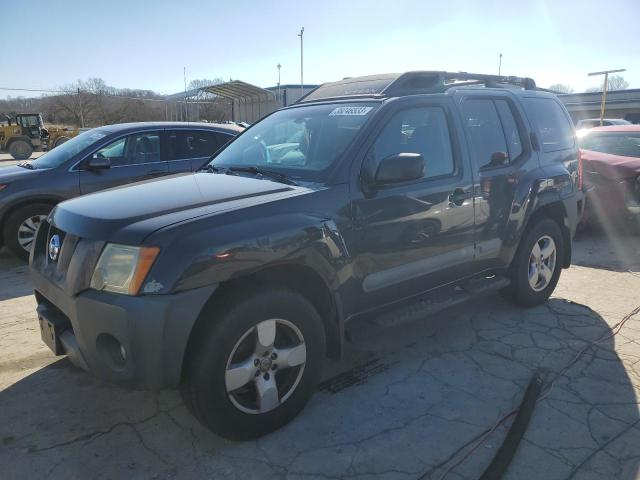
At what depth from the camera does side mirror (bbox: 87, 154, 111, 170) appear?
20.9ft

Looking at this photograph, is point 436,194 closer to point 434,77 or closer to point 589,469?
point 434,77

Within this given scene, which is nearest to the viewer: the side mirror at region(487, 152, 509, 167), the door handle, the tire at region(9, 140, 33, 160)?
the door handle

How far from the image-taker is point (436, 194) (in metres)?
3.46

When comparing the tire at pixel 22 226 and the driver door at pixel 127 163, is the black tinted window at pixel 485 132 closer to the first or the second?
the driver door at pixel 127 163

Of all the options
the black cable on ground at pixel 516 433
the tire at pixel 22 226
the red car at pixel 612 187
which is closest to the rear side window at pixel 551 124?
the black cable on ground at pixel 516 433

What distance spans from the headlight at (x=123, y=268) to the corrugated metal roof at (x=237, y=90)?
Answer: 32.7 m

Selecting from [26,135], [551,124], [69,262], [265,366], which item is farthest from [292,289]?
[26,135]

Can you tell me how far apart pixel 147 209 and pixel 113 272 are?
0.41 metres

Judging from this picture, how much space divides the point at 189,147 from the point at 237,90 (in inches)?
1198

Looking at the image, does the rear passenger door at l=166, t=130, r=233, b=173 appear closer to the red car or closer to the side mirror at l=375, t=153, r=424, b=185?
the side mirror at l=375, t=153, r=424, b=185

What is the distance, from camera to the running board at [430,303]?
3262 mm

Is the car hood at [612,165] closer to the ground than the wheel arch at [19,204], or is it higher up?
higher up

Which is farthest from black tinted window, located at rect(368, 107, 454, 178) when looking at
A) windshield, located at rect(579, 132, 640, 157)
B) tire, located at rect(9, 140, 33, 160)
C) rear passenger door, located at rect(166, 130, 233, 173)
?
tire, located at rect(9, 140, 33, 160)

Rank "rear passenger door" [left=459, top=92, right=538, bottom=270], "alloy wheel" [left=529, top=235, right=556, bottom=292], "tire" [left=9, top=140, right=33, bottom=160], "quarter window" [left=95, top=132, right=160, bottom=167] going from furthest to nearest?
"tire" [left=9, top=140, right=33, bottom=160] → "quarter window" [left=95, top=132, right=160, bottom=167] → "alloy wheel" [left=529, top=235, right=556, bottom=292] → "rear passenger door" [left=459, top=92, right=538, bottom=270]
